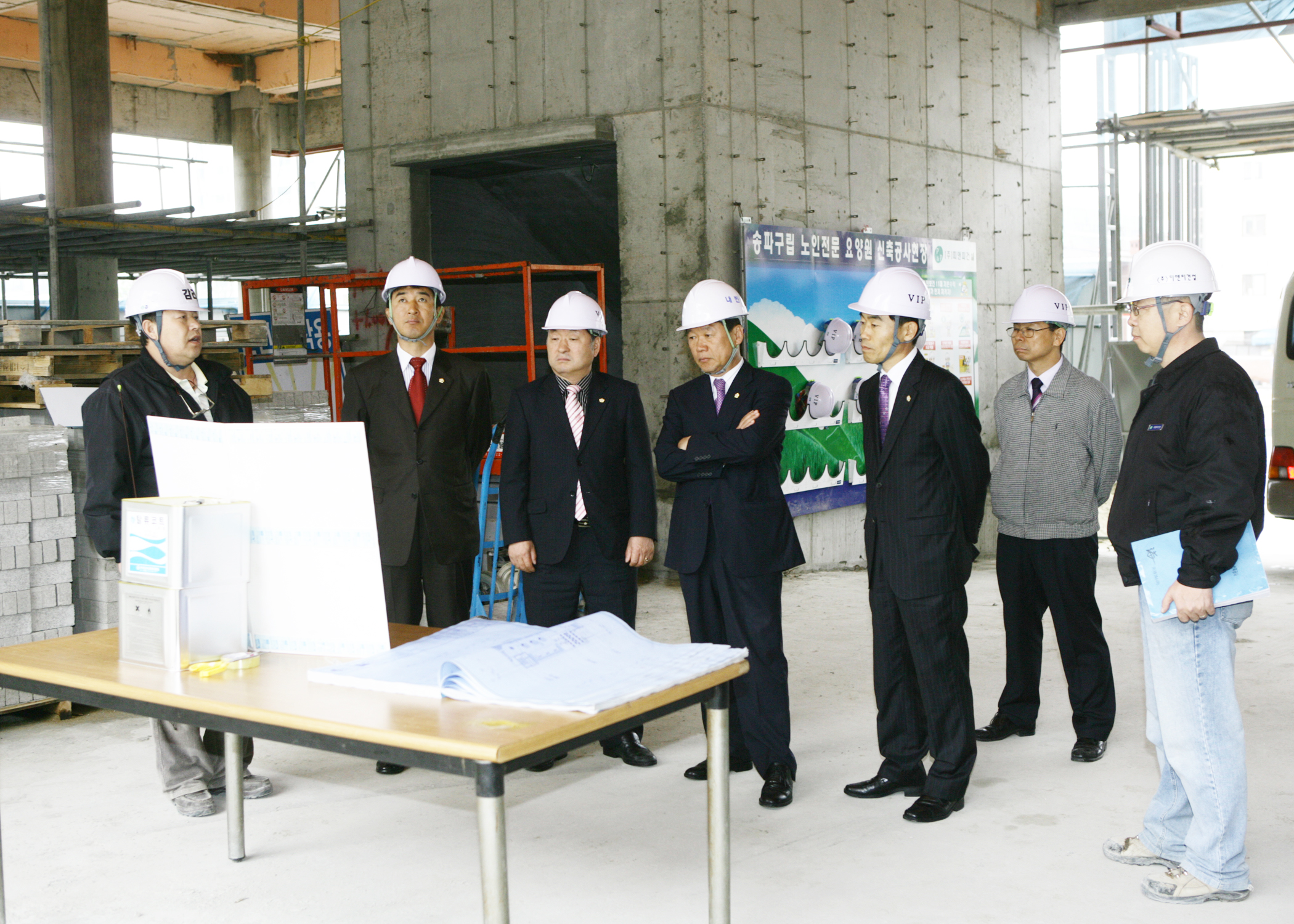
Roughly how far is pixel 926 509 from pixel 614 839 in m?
1.50

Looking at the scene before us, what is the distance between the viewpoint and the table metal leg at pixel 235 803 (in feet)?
12.3

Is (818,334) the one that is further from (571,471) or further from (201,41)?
(201,41)

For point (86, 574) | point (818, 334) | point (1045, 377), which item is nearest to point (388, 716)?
point (1045, 377)

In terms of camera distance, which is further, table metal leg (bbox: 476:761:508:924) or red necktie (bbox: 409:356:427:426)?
red necktie (bbox: 409:356:427:426)

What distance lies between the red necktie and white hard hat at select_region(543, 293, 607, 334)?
530 mm

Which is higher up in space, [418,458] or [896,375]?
[896,375]

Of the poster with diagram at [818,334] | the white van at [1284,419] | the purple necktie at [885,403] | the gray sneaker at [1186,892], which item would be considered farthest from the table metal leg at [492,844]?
the white van at [1284,419]

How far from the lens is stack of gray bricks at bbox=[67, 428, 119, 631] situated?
5484 millimetres

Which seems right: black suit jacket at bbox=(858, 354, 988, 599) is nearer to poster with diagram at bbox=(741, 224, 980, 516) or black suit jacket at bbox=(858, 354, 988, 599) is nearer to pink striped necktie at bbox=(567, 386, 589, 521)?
pink striped necktie at bbox=(567, 386, 589, 521)

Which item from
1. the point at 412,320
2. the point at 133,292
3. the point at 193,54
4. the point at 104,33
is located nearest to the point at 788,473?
the point at 412,320

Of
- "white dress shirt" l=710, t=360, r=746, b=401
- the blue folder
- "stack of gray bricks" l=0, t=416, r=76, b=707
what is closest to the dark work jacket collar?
"white dress shirt" l=710, t=360, r=746, b=401

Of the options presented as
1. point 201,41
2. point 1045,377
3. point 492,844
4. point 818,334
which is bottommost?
A: point 492,844

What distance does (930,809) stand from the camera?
4047mm

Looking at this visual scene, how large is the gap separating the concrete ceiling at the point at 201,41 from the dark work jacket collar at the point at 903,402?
44.2 feet
